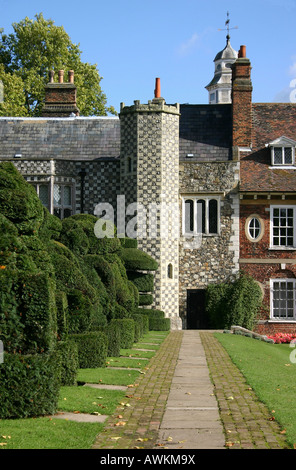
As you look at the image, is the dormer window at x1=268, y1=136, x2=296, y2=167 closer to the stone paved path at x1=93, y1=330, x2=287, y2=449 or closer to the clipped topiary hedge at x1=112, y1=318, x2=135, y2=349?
the clipped topiary hedge at x1=112, y1=318, x2=135, y2=349

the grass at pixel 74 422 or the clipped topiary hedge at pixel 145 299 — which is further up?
the clipped topiary hedge at pixel 145 299

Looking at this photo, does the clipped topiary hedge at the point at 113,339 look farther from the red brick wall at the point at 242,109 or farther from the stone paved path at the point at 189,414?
the red brick wall at the point at 242,109

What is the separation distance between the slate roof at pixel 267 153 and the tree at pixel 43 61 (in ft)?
45.0

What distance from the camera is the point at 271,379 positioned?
40.3ft

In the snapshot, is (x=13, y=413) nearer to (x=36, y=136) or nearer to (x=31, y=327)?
(x=31, y=327)

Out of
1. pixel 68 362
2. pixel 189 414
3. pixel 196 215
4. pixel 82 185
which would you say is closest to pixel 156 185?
pixel 196 215

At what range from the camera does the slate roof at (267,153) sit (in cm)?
2845

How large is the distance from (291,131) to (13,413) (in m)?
23.7

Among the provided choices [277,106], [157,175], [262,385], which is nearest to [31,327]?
[262,385]

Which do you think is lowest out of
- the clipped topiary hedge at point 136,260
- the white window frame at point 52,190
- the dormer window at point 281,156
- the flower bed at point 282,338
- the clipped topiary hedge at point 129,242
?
the flower bed at point 282,338

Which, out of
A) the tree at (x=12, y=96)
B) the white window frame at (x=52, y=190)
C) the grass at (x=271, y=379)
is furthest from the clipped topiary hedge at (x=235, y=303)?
the tree at (x=12, y=96)

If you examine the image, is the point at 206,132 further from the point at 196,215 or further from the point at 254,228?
the point at 254,228

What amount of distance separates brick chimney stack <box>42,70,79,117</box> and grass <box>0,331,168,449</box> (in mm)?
21584

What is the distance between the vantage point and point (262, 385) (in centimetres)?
1127
